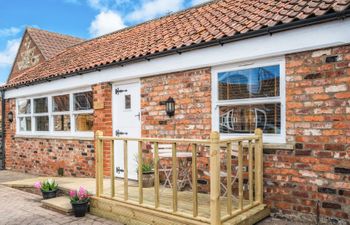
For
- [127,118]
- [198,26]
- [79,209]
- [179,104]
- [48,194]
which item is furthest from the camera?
[127,118]

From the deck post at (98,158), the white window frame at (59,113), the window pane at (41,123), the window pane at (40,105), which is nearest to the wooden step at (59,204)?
the deck post at (98,158)

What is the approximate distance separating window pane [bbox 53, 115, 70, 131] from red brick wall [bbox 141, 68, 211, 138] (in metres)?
3.18

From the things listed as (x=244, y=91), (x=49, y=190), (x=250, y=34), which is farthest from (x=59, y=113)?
(x=250, y=34)

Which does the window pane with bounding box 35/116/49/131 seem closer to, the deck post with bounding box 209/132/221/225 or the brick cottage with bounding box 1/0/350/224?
the brick cottage with bounding box 1/0/350/224

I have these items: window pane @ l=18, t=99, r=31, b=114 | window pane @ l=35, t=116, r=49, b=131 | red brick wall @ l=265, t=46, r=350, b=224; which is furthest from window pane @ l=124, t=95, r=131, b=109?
window pane @ l=18, t=99, r=31, b=114

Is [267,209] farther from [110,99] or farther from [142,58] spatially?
[110,99]

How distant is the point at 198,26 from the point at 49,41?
13.7 m

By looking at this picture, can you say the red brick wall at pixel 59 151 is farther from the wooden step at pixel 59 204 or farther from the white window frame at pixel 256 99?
the white window frame at pixel 256 99

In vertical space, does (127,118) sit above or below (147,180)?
above

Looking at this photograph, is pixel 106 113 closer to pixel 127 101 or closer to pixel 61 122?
pixel 127 101

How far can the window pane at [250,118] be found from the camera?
15.8 feet

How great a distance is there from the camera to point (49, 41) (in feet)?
58.1

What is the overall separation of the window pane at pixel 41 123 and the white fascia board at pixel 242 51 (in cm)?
278

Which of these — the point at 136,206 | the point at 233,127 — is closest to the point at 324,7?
the point at 233,127
